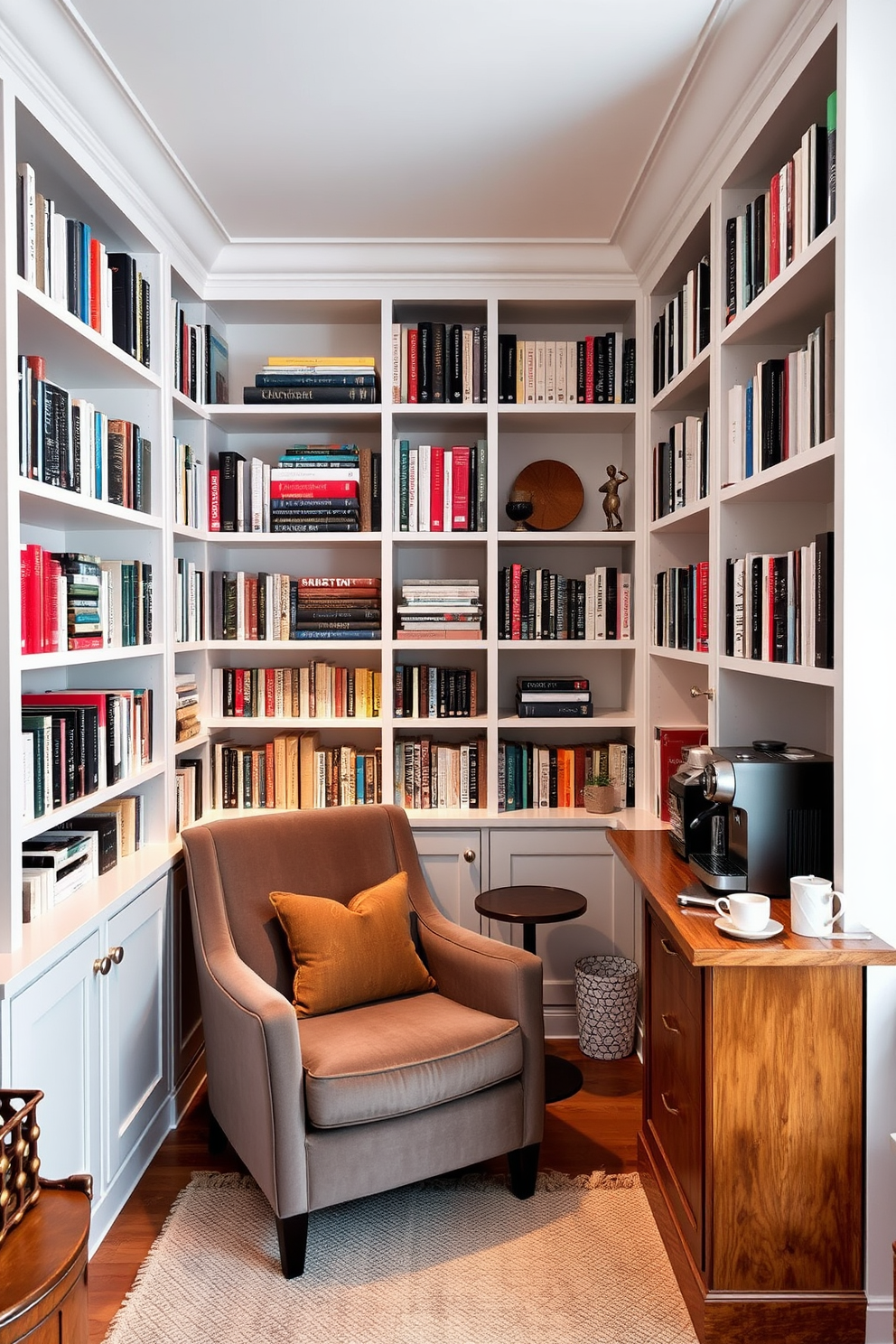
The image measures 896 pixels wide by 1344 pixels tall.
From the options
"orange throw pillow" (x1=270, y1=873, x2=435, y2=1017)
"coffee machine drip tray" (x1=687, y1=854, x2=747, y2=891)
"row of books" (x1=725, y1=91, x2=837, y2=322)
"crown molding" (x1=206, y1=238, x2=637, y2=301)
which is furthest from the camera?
"crown molding" (x1=206, y1=238, x2=637, y2=301)

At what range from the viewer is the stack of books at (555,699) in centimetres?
342

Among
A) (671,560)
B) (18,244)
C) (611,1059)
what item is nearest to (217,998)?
(611,1059)

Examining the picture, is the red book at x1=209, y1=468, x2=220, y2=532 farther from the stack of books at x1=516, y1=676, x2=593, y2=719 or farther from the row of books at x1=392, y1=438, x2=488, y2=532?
the stack of books at x1=516, y1=676, x2=593, y2=719

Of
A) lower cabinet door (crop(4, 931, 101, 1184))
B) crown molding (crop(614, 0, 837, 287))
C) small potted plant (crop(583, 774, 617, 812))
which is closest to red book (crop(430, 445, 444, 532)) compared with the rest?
crown molding (crop(614, 0, 837, 287))

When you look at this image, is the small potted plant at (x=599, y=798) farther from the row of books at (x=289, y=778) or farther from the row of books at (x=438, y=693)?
the row of books at (x=289, y=778)

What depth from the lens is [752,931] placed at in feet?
6.07

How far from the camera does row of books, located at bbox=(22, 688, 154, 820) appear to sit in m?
2.15

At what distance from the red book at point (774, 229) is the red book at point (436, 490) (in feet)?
4.70

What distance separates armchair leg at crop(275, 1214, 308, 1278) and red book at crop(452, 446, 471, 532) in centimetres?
213

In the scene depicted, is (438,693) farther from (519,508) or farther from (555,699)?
(519,508)

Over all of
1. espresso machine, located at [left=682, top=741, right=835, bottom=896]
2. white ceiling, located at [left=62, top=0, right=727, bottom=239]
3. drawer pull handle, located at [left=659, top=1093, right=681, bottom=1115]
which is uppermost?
white ceiling, located at [left=62, top=0, right=727, bottom=239]

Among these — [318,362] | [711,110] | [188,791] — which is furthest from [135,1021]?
[711,110]

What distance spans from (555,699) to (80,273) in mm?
1959

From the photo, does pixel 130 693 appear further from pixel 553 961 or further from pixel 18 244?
pixel 553 961
